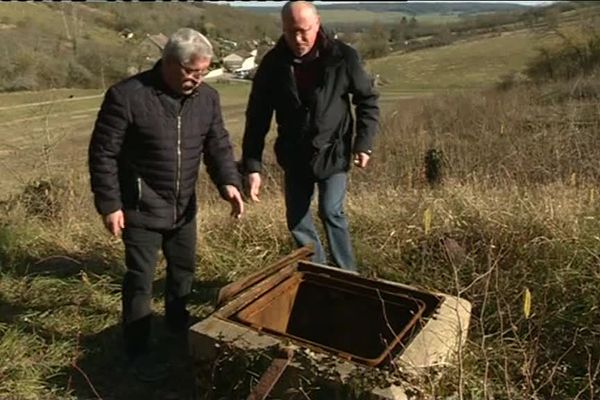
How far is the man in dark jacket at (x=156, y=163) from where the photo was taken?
3.07 metres

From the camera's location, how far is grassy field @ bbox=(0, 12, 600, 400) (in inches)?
127

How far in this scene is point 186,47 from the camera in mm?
2967

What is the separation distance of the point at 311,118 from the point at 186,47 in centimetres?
97

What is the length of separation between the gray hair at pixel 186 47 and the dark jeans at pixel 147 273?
0.92 m

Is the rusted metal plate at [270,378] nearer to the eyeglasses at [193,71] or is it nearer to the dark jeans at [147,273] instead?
the dark jeans at [147,273]

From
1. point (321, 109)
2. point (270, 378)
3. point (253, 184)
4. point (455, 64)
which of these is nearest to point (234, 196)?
point (253, 184)

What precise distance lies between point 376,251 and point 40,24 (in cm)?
3923

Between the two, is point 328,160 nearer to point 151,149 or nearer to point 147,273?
point 151,149

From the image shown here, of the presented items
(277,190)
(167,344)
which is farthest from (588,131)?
(167,344)

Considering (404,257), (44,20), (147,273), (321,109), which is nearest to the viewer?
(147,273)

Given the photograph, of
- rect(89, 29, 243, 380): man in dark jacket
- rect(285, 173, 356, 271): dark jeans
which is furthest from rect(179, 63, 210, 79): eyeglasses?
rect(285, 173, 356, 271): dark jeans

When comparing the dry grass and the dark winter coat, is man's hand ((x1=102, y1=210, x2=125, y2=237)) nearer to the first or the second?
the dry grass

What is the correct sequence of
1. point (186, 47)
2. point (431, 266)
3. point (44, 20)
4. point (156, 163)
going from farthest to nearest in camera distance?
point (44, 20), point (431, 266), point (156, 163), point (186, 47)

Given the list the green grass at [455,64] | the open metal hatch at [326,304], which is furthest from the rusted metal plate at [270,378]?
the green grass at [455,64]
